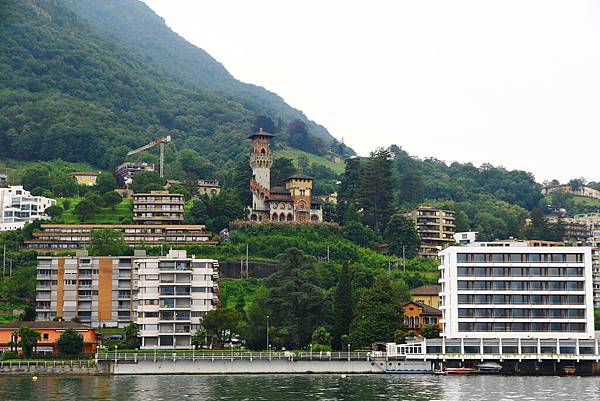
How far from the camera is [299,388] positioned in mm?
107250

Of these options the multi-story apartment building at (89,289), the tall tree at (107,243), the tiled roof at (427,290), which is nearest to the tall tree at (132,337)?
the multi-story apartment building at (89,289)

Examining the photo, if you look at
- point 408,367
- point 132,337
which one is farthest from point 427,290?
point 132,337

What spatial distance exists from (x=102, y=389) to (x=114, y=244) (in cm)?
8163

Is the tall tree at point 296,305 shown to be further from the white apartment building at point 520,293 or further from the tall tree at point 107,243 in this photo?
the tall tree at point 107,243

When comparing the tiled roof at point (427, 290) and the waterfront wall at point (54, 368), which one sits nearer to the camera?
the waterfront wall at point (54, 368)

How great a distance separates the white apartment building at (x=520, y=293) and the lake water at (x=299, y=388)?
1245 centimetres

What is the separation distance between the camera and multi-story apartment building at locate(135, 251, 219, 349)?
510 feet

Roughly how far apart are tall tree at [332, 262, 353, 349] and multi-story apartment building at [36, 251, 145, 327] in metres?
35.6

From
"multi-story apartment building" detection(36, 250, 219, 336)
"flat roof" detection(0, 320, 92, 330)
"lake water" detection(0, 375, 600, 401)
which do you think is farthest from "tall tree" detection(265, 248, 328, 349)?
"flat roof" detection(0, 320, 92, 330)

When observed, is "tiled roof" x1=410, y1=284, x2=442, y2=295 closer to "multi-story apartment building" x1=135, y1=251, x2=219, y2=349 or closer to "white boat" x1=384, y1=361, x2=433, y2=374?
"multi-story apartment building" x1=135, y1=251, x2=219, y2=349

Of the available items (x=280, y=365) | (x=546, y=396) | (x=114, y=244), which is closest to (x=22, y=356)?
(x=280, y=365)

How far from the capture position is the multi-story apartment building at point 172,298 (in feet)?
510

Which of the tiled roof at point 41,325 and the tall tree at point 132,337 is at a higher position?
the tiled roof at point 41,325

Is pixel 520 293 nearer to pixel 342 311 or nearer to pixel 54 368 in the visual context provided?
pixel 342 311
